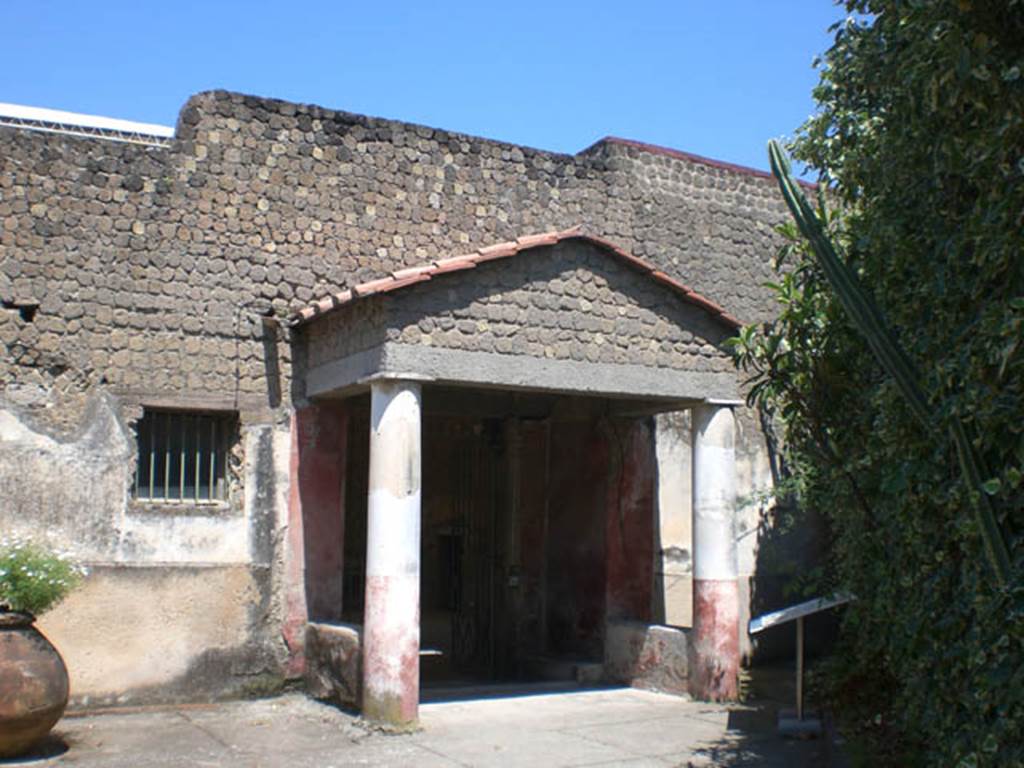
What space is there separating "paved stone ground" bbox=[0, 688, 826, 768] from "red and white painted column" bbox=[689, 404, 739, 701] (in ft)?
0.97

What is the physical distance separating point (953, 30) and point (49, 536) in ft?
25.0

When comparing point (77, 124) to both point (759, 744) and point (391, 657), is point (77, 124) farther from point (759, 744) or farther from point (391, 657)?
point (759, 744)

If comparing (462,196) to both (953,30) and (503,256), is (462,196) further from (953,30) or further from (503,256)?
(953,30)

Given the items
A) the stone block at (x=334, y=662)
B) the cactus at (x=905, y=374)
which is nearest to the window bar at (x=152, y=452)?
the stone block at (x=334, y=662)

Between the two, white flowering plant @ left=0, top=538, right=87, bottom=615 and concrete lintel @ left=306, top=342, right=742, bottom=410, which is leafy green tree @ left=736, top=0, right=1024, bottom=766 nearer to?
concrete lintel @ left=306, top=342, right=742, bottom=410

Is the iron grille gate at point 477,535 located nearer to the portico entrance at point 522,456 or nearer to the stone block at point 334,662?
the portico entrance at point 522,456

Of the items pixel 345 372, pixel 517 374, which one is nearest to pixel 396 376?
A: pixel 345 372

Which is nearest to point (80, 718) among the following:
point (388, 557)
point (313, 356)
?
point (388, 557)

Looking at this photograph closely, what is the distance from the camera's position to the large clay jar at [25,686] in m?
7.22

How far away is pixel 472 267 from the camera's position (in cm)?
904

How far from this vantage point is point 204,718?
891 cm

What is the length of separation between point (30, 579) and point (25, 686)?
2.49 feet

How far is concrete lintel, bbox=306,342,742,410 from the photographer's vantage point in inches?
347

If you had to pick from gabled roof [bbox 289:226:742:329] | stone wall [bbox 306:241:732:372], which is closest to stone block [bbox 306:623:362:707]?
stone wall [bbox 306:241:732:372]
